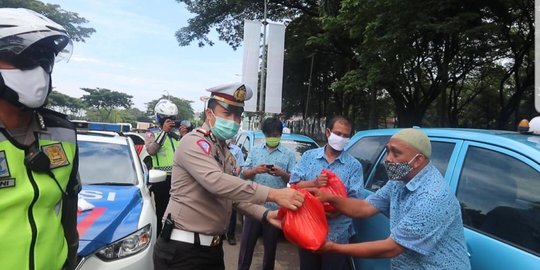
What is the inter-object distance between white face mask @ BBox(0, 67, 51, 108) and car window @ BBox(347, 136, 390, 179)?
266cm

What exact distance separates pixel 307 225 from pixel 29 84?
146 centimetres

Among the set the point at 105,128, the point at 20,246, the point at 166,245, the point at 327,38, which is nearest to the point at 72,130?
the point at 20,246

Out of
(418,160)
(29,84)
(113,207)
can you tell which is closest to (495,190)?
(418,160)

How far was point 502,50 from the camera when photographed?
1503cm

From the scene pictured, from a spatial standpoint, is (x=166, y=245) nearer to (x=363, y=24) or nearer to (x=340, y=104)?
(x=363, y=24)

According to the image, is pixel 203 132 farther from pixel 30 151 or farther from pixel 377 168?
pixel 377 168

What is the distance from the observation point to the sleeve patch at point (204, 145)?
2354 mm

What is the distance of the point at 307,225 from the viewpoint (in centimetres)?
231

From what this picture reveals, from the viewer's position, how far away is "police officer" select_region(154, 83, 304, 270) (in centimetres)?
224

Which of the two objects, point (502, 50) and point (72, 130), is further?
point (502, 50)

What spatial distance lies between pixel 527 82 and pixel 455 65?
2.63m

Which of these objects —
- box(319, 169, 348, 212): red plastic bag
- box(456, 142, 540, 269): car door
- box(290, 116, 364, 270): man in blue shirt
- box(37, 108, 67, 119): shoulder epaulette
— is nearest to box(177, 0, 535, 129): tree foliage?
box(290, 116, 364, 270): man in blue shirt

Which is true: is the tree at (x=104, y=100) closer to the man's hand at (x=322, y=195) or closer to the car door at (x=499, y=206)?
the man's hand at (x=322, y=195)

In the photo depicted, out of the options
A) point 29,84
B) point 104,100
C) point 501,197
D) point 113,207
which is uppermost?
point 29,84
